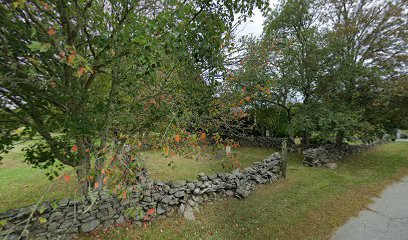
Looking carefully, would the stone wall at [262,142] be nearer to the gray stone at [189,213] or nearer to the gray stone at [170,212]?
the gray stone at [189,213]

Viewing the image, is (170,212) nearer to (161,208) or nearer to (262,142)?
(161,208)

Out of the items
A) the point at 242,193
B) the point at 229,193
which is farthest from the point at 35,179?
the point at 242,193

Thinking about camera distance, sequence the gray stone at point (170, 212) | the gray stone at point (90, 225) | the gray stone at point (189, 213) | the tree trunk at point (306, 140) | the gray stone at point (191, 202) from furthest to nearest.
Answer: the tree trunk at point (306, 140), the gray stone at point (191, 202), the gray stone at point (170, 212), the gray stone at point (189, 213), the gray stone at point (90, 225)

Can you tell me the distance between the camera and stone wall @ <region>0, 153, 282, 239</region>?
145 inches

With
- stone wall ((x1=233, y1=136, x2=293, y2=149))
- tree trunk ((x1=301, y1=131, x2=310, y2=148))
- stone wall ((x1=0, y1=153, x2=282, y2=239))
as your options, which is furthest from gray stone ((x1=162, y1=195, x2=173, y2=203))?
stone wall ((x1=233, y1=136, x2=293, y2=149))

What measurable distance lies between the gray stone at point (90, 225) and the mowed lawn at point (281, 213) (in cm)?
14

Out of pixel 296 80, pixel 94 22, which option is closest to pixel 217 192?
pixel 94 22

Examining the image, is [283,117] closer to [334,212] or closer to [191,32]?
[334,212]

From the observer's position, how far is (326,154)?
37.6ft

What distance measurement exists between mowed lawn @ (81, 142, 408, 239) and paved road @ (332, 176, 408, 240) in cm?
22

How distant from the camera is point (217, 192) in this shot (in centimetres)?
604

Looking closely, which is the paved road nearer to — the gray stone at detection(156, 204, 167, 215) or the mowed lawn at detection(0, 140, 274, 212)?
the mowed lawn at detection(0, 140, 274, 212)

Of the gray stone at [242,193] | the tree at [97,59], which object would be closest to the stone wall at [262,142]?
the gray stone at [242,193]

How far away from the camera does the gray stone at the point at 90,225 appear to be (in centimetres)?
416
